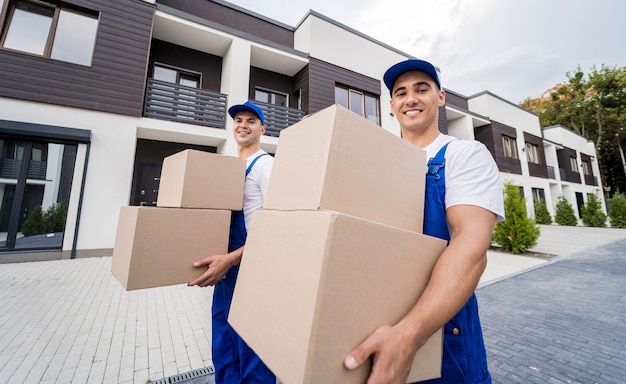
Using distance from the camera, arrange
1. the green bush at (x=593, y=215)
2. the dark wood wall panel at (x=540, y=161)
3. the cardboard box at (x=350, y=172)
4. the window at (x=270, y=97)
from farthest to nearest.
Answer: the dark wood wall panel at (x=540, y=161) → the green bush at (x=593, y=215) → the window at (x=270, y=97) → the cardboard box at (x=350, y=172)

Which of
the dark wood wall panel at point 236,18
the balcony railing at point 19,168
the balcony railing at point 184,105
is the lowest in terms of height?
the balcony railing at point 19,168

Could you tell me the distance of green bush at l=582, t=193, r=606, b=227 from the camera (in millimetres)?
14633

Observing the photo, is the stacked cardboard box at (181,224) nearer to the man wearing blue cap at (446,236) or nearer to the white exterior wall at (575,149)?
the man wearing blue cap at (446,236)

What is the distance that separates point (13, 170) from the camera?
5.55 m

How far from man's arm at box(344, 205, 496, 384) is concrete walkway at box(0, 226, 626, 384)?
7.76 feet

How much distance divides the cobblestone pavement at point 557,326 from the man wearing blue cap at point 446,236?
1.86 metres

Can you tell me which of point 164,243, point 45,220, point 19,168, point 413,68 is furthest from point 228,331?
point 19,168

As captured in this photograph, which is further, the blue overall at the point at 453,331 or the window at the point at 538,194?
the window at the point at 538,194

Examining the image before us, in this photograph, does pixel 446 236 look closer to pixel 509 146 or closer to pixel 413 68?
pixel 413 68

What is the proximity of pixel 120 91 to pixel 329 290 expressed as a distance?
8.14m

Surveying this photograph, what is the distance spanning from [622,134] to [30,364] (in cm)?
4583

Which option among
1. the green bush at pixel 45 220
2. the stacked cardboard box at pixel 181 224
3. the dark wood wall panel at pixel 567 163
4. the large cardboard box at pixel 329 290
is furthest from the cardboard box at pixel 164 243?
the dark wood wall panel at pixel 567 163

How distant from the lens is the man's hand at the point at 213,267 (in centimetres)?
165

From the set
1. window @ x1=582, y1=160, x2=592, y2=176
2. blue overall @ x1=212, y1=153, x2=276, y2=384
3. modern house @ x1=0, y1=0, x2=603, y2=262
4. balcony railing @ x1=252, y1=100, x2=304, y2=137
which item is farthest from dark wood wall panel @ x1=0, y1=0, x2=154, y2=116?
window @ x1=582, y1=160, x2=592, y2=176
